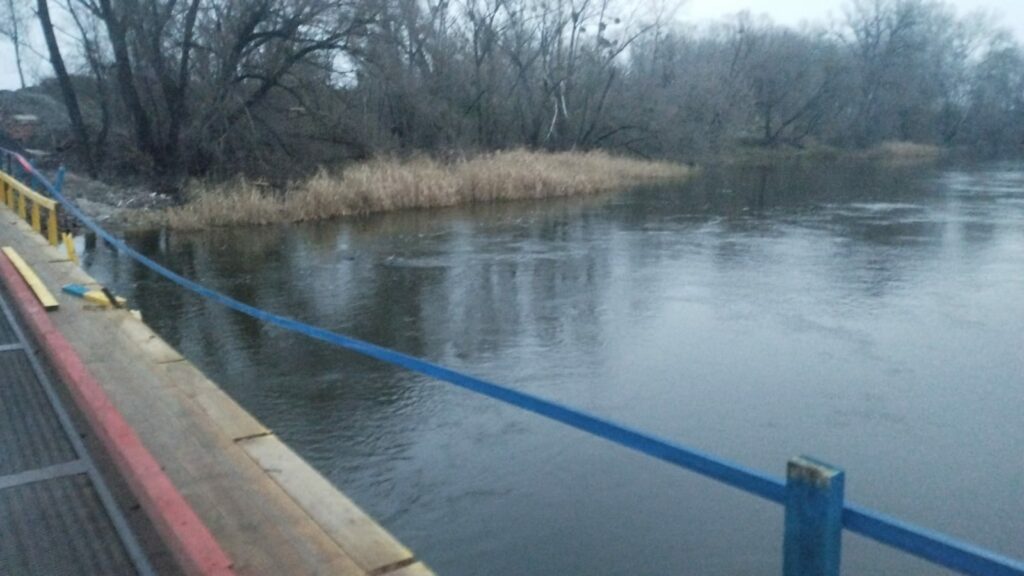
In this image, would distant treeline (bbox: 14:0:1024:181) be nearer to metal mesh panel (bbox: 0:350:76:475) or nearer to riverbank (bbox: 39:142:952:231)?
riverbank (bbox: 39:142:952:231)

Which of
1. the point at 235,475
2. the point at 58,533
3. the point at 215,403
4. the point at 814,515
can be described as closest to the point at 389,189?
the point at 215,403

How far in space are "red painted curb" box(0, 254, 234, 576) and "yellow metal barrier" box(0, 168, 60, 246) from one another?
4.88 metres

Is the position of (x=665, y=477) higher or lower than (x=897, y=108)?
lower

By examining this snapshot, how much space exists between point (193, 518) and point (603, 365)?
7026 mm

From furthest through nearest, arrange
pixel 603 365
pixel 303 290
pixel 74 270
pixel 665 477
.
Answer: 1. pixel 303 290
2. pixel 603 365
3. pixel 74 270
4. pixel 665 477

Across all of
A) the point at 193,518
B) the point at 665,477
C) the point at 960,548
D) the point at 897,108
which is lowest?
the point at 665,477

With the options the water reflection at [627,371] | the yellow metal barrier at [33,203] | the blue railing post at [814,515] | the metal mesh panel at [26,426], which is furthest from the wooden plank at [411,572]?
the yellow metal barrier at [33,203]

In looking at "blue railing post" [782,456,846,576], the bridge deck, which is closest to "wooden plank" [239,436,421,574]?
the bridge deck

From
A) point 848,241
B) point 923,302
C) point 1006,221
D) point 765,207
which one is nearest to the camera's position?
point 923,302

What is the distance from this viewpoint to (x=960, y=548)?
2139 mm

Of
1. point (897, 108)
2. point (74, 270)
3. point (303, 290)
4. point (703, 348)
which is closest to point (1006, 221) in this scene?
point (703, 348)

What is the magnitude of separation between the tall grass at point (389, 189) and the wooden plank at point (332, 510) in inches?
719

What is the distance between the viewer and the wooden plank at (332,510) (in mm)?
3480

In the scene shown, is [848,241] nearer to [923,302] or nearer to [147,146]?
[923,302]
